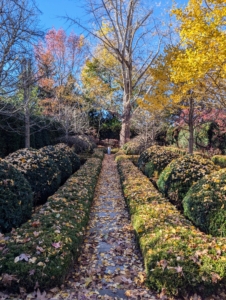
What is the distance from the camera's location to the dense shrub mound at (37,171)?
193 inches

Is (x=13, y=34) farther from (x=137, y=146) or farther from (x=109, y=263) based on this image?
(x=137, y=146)

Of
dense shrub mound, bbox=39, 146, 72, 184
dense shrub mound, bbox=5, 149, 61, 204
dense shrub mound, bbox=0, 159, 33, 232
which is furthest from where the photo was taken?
dense shrub mound, bbox=39, 146, 72, 184

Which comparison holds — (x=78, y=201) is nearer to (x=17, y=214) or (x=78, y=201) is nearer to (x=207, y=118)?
(x=17, y=214)

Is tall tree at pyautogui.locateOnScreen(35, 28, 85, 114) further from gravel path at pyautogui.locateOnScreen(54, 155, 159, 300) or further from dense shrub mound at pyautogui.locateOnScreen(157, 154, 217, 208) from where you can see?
gravel path at pyautogui.locateOnScreen(54, 155, 159, 300)

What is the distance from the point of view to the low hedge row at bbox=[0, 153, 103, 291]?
7.56ft

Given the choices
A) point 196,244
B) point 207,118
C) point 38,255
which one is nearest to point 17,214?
point 38,255

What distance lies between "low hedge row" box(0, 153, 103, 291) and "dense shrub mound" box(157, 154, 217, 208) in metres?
2.04

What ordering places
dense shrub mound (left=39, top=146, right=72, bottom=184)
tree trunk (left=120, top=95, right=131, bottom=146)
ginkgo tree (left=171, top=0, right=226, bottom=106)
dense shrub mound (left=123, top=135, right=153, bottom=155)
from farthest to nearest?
tree trunk (left=120, top=95, right=131, bottom=146) < dense shrub mound (left=123, top=135, right=153, bottom=155) < dense shrub mound (left=39, top=146, right=72, bottom=184) < ginkgo tree (left=171, top=0, right=226, bottom=106)

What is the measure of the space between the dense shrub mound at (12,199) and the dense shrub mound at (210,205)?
2582mm

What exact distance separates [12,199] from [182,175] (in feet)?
10.6

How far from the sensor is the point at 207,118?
567 inches

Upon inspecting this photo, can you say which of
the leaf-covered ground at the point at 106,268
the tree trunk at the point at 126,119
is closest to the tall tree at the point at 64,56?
the tree trunk at the point at 126,119

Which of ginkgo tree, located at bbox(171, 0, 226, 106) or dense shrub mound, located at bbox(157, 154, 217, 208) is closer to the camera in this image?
dense shrub mound, located at bbox(157, 154, 217, 208)

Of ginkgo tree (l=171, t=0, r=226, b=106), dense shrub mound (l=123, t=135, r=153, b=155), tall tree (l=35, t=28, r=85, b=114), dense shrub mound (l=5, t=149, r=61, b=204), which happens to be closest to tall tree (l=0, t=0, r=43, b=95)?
dense shrub mound (l=5, t=149, r=61, b=204)
